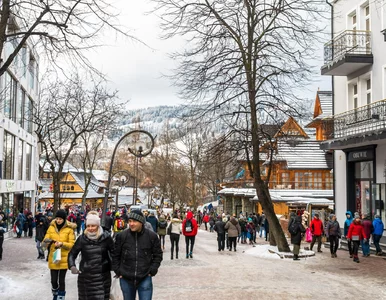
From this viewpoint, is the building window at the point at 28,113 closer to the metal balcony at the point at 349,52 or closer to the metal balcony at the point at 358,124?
the metal balcony at the point at 358,124

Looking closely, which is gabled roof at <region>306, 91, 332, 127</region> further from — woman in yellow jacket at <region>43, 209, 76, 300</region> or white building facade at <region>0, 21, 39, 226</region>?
woman in yellow jacket at <region>43, 209, 76, 300</region>

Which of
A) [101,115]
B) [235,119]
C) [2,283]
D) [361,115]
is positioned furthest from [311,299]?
[101,115]

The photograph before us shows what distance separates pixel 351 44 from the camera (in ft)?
76.2

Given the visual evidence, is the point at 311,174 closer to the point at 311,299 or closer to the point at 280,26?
the point at 280,26

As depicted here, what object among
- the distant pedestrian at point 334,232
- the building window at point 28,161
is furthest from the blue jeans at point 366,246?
the building window at point 28,161

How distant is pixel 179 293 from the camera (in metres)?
10.9

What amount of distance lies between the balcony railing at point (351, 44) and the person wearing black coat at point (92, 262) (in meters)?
18.0

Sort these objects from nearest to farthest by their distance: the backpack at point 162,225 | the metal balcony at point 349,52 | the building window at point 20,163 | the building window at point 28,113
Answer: the backpack at point 162,225
the metal balcony at point 349,52
the building window at point 20,163
the building window at point 28,113

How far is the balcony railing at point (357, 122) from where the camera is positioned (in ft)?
67.7

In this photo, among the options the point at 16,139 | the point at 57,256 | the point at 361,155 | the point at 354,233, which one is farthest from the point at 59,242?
the point at 16,139

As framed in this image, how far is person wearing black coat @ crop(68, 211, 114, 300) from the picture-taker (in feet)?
23.3

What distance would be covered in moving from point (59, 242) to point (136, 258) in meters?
2.32

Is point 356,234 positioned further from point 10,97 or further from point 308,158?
point 308,158

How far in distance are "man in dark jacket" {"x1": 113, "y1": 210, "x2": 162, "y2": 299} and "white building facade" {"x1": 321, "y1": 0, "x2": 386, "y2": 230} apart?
48.6 feet
